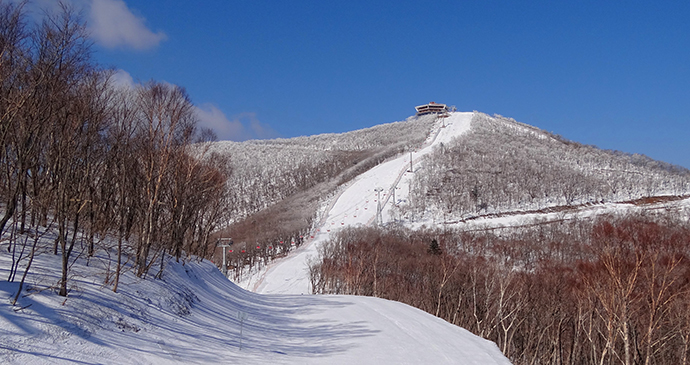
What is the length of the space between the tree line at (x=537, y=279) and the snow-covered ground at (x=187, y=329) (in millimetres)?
10923

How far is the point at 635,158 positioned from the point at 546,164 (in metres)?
52.5

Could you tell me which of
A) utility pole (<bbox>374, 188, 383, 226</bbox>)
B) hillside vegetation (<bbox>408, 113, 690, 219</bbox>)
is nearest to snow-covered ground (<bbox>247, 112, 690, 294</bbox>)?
utility pole (<bbox>374, 188, 383, 226</bbox>)

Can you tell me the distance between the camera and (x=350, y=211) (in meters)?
66.4

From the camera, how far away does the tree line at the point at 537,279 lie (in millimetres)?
25609

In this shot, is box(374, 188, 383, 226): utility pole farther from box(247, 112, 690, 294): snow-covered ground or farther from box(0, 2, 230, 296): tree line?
box(0, 2, 230, 296): tree line

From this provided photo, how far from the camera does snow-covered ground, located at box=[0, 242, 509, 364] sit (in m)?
6.94

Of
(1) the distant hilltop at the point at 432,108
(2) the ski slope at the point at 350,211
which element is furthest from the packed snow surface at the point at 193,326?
(1) the distant hilltop at the point at 432,108

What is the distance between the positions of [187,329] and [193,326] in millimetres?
501

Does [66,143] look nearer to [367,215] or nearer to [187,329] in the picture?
[187,329]

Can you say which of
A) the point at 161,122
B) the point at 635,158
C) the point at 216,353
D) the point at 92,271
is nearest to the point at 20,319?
the point at 216,353

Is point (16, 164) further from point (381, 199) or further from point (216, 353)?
point (381, 199)

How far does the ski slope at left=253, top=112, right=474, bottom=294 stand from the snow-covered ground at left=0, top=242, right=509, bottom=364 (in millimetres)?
25640

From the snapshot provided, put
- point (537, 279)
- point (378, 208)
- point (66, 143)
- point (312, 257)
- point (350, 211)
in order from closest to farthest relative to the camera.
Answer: point (66, 143), point (537, 279), point (312, 257), point (378, 208), point (350, 211)

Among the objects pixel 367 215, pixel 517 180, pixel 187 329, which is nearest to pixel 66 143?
pixel 187 329
